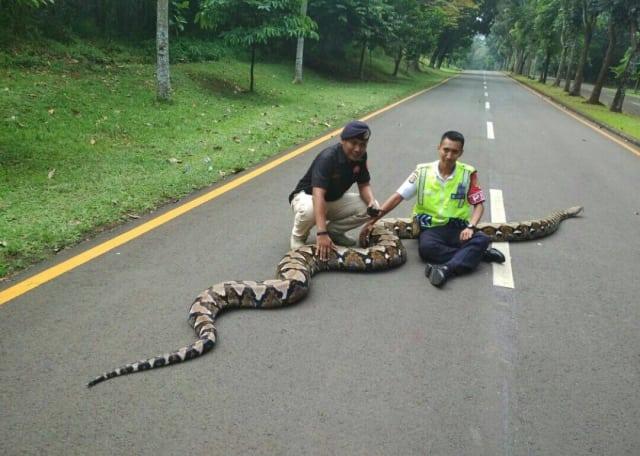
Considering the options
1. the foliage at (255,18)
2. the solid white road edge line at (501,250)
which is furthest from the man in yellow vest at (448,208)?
the foliage at (255,18)

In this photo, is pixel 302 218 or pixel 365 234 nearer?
pixel 302 218

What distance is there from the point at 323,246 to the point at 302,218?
51 centimetres

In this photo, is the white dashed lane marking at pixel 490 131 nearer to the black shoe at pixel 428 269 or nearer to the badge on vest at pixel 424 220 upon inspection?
the badge on vest at pixel 424 220

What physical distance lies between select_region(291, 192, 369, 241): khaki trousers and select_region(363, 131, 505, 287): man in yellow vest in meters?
0.18

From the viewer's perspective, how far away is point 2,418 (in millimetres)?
2973

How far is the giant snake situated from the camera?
369cm

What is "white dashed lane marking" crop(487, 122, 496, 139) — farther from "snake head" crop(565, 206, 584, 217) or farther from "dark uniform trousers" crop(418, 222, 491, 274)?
"dark uniform trousers" crop(418, 222, 491, 274)

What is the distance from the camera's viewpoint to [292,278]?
15.1 ft

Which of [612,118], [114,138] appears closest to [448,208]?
[114,138]

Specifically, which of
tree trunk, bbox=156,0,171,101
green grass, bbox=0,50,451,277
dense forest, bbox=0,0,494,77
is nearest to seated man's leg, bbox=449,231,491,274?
green grass, bbox=0,50,451,277

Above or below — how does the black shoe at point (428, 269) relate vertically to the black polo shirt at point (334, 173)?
below

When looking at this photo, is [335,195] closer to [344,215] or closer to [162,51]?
[344,215]

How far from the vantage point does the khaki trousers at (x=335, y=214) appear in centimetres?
550

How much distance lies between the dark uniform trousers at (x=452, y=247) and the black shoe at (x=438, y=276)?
0.16 meters
